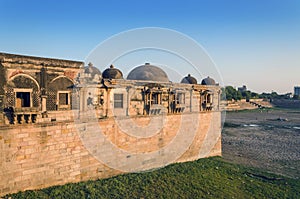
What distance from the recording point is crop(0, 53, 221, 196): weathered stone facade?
8680mm

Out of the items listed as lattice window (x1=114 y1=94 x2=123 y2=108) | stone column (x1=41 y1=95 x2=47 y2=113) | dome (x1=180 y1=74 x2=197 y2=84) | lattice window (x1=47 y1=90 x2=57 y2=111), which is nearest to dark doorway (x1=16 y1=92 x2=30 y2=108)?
stone column (x1=41 y1=95 x2=47 y2=113)

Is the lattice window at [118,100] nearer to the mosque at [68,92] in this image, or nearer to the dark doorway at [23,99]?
the mosque at [68,92]

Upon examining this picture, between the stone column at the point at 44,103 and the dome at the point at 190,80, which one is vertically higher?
the dome at the point at 190,80

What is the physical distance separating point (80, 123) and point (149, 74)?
31.0 ft

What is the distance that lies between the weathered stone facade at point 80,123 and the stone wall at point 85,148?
3cm

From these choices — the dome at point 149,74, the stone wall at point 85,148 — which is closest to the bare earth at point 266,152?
the stone wall at point 85,148

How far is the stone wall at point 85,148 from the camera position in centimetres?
861

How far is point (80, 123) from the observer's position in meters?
10.5

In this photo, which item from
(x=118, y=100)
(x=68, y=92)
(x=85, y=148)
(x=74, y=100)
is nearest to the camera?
(x=68, y=92)

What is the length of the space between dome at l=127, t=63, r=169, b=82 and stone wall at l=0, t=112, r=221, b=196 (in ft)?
15.2

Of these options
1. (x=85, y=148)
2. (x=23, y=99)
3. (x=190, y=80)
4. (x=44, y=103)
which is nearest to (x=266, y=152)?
(x=190, y=80)

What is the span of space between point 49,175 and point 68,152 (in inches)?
48.3

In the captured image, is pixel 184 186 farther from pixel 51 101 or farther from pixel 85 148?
pixel 51 101

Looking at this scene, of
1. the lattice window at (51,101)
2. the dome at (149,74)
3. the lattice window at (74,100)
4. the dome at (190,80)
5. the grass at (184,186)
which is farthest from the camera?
the dome at (190,80)
